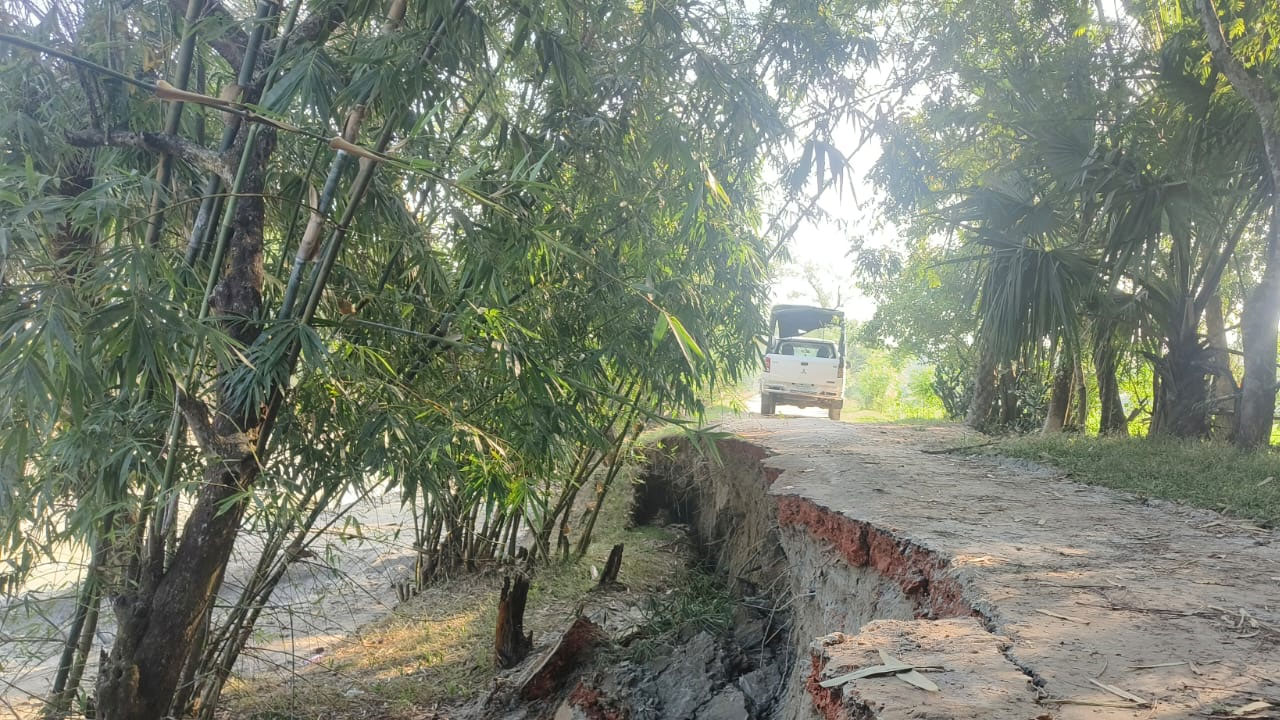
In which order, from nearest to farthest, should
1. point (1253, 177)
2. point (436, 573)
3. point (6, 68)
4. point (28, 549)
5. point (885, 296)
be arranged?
1. point (6, 68)
2. point (28, 549)
3. point (1253, 177)
4. point (436, 573)
5. point (885, 296)

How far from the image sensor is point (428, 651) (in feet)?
17.1

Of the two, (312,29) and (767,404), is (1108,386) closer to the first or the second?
(767,404)

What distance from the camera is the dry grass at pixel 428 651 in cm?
432

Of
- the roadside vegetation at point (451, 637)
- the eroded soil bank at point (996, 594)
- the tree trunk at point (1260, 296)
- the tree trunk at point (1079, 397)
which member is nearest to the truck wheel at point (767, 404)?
the tree trunk at point (1079, 397)

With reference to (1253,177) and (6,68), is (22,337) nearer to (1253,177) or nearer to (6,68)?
(6,68)

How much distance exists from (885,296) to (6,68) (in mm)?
11845

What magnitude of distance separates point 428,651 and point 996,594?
13.2 feet

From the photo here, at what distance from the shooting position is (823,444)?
6453 millimetres

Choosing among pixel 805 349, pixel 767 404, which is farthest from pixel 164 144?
pixel 805 349

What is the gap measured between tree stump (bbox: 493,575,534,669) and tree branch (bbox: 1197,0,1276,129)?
5.72m

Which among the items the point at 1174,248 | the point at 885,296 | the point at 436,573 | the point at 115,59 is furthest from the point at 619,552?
the point at 885,296

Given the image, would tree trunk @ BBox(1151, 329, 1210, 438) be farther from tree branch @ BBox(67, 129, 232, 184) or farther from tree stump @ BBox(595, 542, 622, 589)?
tree branch @ BBox(67, 129, 232, 184)

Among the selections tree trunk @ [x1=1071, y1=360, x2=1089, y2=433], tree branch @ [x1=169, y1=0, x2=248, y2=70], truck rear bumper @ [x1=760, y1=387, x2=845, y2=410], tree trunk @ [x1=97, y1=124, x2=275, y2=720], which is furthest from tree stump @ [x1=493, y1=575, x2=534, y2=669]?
truck rear bumper @ [x1=760, y1=387, x2=845, y2=410]

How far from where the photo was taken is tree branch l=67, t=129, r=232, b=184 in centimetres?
254
